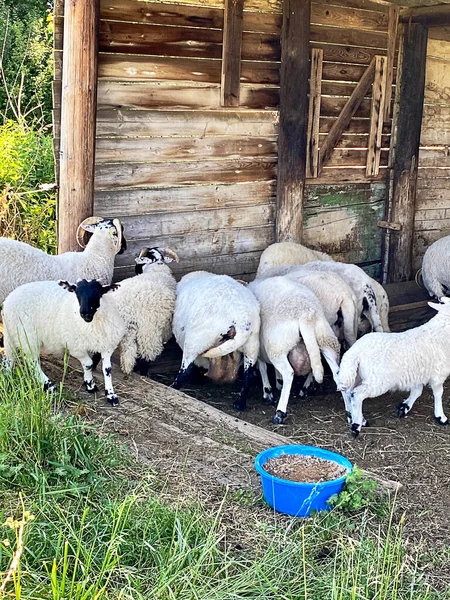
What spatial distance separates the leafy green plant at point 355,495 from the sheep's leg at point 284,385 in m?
1.96

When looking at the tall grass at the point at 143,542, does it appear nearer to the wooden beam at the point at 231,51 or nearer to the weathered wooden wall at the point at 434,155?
the wooden beam at the point at 231,51

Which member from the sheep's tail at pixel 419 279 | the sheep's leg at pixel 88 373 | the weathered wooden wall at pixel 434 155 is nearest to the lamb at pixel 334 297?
the sheep's leg at pixel 88 373

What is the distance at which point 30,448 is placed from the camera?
4582 millimetres

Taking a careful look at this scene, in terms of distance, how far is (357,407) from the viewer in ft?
20.2

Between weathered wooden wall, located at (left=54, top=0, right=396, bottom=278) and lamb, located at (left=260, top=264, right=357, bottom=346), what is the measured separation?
146 centimetres

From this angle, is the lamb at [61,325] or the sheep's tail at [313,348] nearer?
the lamb at [61,325]

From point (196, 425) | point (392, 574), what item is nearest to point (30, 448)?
point (196, 425)

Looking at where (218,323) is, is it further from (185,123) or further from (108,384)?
(185,123)

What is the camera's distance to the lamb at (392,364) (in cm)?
612

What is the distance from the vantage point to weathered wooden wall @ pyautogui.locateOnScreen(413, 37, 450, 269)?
11.2m

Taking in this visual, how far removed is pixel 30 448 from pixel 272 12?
19.6 ft

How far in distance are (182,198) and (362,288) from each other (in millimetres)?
2096

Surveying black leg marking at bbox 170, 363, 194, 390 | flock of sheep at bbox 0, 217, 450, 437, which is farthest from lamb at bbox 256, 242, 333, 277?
black leg marking at bbox 170, 363, 194, 390

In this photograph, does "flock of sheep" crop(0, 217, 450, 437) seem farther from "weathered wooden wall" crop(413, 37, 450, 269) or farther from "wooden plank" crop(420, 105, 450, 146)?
"wooden plank" crop(420, 105, 450, 146)
